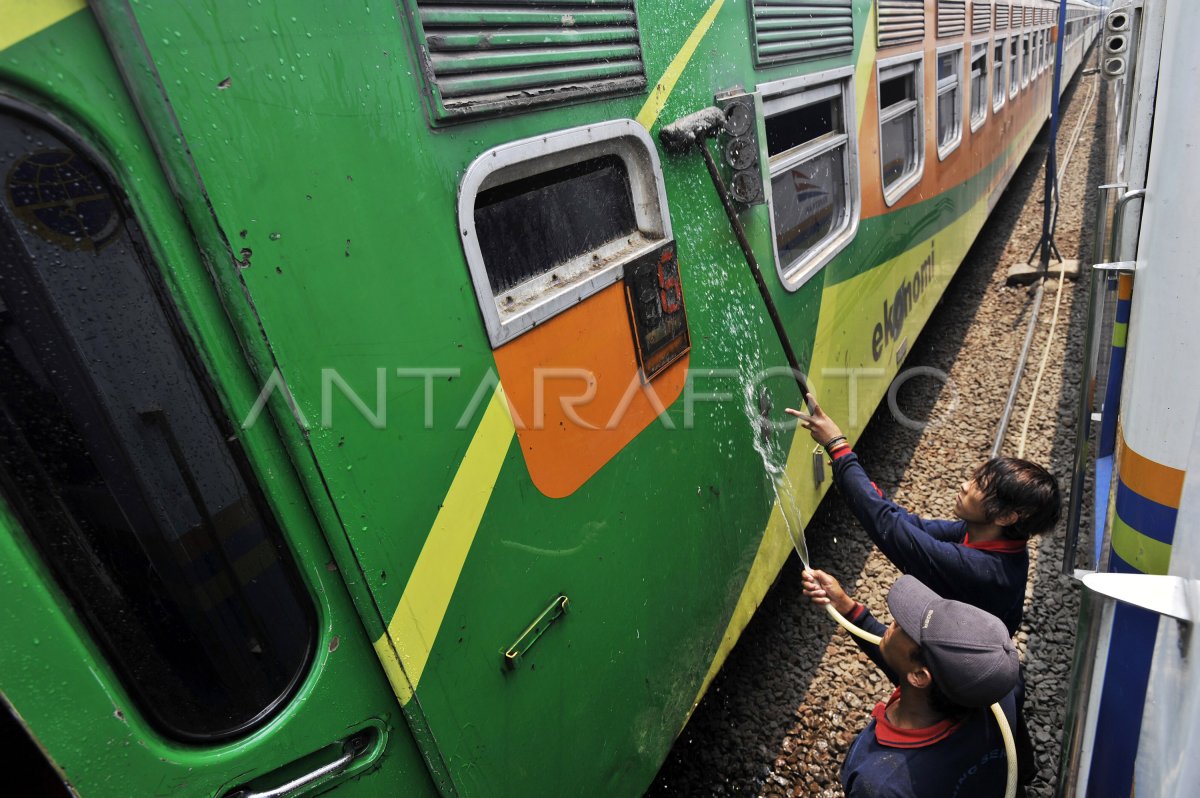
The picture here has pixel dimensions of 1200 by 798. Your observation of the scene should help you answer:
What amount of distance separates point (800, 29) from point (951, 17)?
10.2 feet

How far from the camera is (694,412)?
7.36 feet

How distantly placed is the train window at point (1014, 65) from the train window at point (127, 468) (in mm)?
9438

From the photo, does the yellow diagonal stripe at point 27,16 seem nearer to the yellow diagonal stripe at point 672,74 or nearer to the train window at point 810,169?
the yellow diagonal stripe at point 672,74

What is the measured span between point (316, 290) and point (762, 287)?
168cm

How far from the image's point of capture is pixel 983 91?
6.66m

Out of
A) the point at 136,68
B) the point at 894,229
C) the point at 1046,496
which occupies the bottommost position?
the point at 1046,496

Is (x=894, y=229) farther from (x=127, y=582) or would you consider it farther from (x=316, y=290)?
(x=127, y=582)

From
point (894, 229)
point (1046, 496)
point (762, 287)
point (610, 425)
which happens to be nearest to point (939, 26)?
point (894, 229)

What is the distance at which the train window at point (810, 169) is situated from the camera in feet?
9.14

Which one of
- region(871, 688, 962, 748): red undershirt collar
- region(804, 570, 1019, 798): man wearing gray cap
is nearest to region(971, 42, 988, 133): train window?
region(804, 570, 1019, 798): man wearing gray cap

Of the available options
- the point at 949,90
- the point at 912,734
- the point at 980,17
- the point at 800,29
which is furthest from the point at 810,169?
the point at 980,17

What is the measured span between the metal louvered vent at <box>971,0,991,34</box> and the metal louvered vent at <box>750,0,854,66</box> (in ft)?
11.2

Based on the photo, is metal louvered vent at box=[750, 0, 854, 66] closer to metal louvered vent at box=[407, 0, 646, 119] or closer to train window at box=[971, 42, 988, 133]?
metal louvered vent at box=[407, 0, 646, 119]

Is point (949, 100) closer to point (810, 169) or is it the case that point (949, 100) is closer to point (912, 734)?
point (810, 169)
